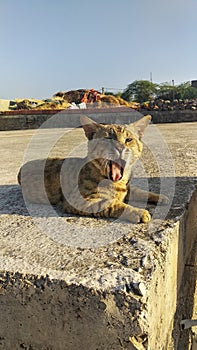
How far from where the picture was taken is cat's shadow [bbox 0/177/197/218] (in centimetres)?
181

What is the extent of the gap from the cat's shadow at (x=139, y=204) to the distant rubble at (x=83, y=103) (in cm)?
747

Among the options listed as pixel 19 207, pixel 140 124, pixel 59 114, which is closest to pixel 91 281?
pixel 19 207

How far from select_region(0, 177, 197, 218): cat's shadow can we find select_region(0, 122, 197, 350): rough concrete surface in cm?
2

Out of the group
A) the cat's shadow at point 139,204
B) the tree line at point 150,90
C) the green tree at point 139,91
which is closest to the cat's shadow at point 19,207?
the cat's shadow at point 139,204

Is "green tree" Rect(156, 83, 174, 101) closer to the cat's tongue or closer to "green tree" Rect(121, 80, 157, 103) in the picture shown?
"green tree" Rect(121, 80, 157, 103)

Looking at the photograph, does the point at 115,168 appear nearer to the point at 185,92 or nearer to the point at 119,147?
the point at 119,147

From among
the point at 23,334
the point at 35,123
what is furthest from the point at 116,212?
the point at 35,123

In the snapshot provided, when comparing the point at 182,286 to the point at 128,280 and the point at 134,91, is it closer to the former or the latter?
the point at 128,280

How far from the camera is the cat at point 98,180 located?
5.72 feet

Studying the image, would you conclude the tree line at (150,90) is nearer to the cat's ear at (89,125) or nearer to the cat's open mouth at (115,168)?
the cat's ear at (89,125)

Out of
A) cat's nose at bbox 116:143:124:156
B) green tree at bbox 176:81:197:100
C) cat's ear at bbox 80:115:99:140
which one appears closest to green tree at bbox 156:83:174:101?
green tree at bbox 176:81:197:100

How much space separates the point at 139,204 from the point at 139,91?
14781mm

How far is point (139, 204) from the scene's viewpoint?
190 cm

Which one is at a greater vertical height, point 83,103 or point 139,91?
point 139,91
